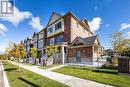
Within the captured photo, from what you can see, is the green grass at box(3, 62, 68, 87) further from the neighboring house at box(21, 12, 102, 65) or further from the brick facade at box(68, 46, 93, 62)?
the brick facade at box(68, 46, 93, 62)

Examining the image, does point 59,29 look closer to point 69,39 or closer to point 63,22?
point 63,22

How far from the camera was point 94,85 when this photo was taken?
8.33m

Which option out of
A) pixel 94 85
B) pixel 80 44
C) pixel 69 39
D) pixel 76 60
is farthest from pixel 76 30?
pixel 94 85

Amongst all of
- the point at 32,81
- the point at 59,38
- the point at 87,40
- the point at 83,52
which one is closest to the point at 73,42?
the point at 87,40

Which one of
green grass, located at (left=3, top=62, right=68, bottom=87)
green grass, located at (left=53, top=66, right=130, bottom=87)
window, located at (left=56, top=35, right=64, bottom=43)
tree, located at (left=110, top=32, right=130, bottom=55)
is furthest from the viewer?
window, located at (left=56, top=35, right=64, bottom=43)

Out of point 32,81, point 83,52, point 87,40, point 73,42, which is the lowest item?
point 32,81

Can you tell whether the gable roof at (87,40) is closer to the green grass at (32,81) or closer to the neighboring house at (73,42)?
the neighboring house at (73,42)

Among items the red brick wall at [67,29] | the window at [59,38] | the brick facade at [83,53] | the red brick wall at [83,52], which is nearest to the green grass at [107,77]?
the brick facade at [83,53]

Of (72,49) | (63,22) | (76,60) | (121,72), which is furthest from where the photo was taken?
(63,22)

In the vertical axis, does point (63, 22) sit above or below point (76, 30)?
above

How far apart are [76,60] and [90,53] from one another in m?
3.31

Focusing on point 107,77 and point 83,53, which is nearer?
point 107,77

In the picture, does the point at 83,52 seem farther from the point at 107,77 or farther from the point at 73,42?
the point at 107,77

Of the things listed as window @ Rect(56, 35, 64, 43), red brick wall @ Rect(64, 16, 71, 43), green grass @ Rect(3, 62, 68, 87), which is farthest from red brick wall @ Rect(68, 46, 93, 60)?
green grass @ Rect(3, 62, 68, 87)
